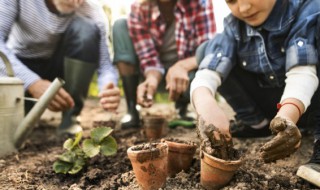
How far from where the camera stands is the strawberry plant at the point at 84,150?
5.96 feet

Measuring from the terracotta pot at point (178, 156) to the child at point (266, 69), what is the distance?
0.14 meters

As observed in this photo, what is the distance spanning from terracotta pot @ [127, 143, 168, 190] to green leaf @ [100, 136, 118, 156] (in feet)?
1.32

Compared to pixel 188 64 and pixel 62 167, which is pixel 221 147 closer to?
pixel 62 167

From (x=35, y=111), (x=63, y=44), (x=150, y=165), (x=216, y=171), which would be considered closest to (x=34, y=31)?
(x=63, y=44)

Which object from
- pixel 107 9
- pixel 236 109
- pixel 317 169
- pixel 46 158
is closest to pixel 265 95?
pixel 236 109

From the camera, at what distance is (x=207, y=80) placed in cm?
194

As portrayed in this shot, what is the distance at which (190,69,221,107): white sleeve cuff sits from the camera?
1.88 m

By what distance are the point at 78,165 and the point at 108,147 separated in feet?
0.57

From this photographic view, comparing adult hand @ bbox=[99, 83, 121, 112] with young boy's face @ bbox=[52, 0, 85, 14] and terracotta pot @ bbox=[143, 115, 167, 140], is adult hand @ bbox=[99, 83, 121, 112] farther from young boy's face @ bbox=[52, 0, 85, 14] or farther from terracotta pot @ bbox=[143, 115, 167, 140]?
young boy's face @ bbox=[52, 0, 85, 14]

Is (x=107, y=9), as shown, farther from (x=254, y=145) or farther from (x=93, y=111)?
(x=254, y=145)

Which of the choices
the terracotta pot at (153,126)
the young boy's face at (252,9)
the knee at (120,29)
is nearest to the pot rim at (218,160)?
the young boy's face at (252,9)

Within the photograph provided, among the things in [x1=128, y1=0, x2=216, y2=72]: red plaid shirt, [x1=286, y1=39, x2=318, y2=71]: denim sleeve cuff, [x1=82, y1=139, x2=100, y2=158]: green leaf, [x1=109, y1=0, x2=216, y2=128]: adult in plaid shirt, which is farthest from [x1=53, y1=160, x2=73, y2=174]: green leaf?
[x1=128, y1=0, x2=216, y2=72]: red plaid shirt

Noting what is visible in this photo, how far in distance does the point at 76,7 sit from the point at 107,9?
2874 mm

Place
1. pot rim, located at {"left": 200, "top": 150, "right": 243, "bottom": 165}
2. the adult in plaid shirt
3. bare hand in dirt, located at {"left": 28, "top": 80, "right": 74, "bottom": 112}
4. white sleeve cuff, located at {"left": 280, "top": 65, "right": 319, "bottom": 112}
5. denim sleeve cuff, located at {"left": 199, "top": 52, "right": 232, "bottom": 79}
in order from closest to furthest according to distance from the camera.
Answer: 1. pot rim, located at {"left": 200, "top": 150, "right": 243, "bottom": 165}
2. white sleeve cuff, located at {"left": 280, "top": 65, "right": 319, "bottom": 112}
3. denim sleeve cuff, located at {"left": 199, "top": 52, "right": 232, "bottom": 79}
4. bare hand in dirt, located at {"left": 28, "top": 80, "right": 74, "bottom": 112}
5. the adult in plaid shirt
